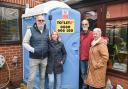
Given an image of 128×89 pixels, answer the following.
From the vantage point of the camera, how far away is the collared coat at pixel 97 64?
4.92 metres

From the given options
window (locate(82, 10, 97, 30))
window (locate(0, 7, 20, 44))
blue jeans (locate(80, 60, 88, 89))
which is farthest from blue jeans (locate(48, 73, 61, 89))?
window (locate(0, 7, 20, 44))

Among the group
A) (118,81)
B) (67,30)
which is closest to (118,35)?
(118,81)

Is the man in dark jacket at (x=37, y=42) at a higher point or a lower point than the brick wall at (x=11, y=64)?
higher

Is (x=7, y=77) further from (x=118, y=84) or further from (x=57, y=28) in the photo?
(x=118, y=84)

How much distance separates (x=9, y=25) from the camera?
6648mm

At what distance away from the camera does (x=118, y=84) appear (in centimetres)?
552

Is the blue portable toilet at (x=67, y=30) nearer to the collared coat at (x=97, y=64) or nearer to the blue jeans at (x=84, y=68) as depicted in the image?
the blue jeans at (x=84, y=68)

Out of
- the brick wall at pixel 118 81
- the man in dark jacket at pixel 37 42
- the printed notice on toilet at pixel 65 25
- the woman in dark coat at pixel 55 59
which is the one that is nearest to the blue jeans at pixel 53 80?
the woman in dark coat at pixel 55 59

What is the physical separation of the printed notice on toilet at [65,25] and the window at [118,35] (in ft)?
2.84

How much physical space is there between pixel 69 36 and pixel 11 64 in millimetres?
2013

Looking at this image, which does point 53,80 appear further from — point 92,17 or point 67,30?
point 92,17

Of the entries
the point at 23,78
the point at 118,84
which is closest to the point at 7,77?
the point at 23,78

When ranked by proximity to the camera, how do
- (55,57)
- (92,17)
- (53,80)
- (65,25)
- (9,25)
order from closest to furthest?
(55,57), (53,80), (65,25), (92,17), (9,25)

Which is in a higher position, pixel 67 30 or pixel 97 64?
pixel 67 30
